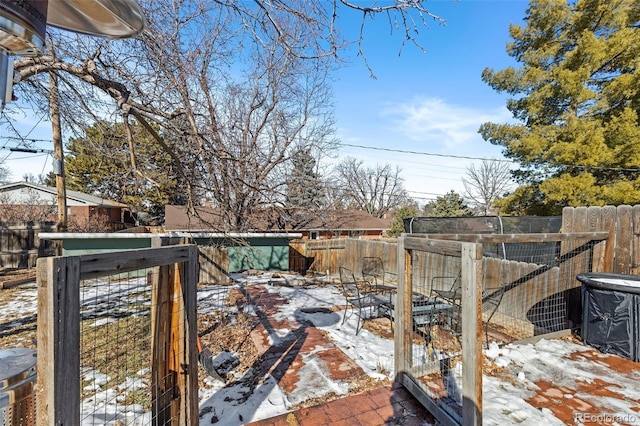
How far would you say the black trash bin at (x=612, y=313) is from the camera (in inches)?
129

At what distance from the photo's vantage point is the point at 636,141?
24.1 ft

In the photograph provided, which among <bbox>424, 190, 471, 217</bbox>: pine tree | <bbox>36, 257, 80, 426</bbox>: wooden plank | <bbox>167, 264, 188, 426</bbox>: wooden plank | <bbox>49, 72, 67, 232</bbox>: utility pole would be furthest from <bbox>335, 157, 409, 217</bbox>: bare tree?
<bbox>36, 257, 80, 426</bbox>: wooden plank

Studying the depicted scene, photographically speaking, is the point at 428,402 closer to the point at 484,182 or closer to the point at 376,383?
the point at 376,383

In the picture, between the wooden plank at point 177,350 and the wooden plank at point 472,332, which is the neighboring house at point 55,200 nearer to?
the wooden plank at point 177,350

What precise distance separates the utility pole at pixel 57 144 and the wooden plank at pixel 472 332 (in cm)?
445

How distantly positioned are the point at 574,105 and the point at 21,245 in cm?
1655

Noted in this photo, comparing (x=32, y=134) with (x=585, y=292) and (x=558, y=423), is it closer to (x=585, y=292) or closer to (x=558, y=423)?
(x=558, y=423)

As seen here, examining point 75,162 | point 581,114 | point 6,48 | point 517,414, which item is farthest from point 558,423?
point 75,162

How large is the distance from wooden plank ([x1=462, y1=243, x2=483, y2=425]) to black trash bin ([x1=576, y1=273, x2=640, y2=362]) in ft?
8.03

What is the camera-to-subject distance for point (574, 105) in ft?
27.3

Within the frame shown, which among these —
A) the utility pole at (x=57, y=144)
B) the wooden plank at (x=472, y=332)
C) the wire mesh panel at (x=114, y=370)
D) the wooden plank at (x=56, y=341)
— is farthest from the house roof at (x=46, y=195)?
the wooden plank at (x=472, y=332)

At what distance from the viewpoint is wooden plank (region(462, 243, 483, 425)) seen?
208cm

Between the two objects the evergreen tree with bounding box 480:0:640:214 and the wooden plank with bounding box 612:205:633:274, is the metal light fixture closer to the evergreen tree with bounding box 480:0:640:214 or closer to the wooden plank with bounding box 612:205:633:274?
the wooden plank with bounding box 612:205:633:274

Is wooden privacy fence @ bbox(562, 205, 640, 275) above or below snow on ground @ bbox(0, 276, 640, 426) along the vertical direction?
above
